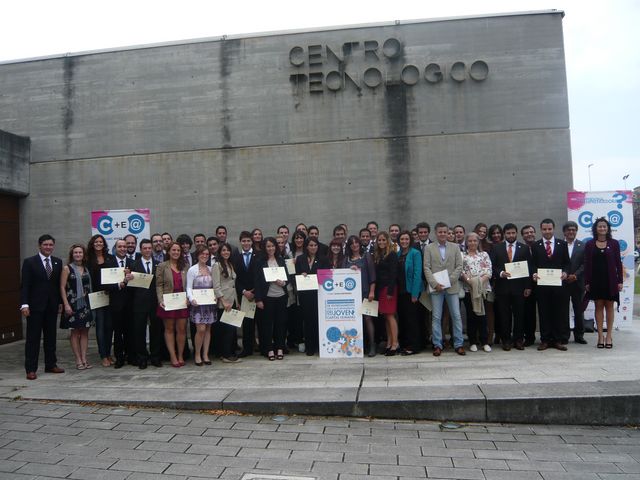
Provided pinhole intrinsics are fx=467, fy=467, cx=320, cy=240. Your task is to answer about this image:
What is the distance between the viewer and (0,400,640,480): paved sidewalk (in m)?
3.80

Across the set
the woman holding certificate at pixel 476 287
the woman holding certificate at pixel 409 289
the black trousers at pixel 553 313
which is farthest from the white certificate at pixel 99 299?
the black trousers at pixel 553 313

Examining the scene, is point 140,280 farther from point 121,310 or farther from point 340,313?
point 340,313

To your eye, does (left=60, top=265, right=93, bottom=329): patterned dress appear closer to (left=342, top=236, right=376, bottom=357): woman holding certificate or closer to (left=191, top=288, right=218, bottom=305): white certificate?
(left=191, top=288, right=218, bottom=305): white certificate

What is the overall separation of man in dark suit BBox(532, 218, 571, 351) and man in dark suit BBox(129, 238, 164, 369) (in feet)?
20.1

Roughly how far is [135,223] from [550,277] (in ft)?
25.6

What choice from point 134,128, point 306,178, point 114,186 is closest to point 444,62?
point 306,178

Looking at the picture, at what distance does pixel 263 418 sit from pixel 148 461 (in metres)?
1.38

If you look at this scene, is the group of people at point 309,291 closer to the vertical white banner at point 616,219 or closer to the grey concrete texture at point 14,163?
the vertical white banner at point 616,219

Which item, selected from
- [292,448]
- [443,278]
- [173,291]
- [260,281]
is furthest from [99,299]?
[443,278]

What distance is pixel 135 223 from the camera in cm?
957

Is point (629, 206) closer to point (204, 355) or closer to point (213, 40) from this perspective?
point (204, 355)

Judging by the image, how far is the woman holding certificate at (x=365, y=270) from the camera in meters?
7.52

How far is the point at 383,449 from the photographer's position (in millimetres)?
4258

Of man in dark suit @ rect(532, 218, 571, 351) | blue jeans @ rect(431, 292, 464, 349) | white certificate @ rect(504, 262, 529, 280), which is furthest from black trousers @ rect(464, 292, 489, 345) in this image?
man in dark suit @ rect(532, 218, 571, 351)
